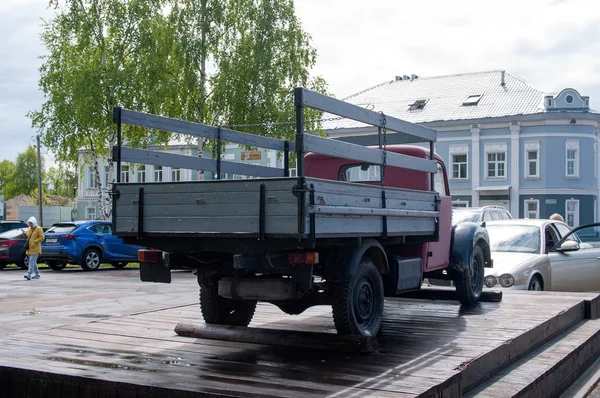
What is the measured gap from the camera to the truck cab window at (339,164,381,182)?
28.8ft

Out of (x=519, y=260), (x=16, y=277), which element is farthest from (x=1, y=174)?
(x=519, y=260)

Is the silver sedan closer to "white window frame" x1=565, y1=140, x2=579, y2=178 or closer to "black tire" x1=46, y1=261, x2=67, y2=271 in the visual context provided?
"black tire" x1=46, y1=261, x2=67, y2=271

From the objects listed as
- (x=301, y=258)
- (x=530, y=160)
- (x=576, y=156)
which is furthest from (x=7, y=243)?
(x=576, y=156)


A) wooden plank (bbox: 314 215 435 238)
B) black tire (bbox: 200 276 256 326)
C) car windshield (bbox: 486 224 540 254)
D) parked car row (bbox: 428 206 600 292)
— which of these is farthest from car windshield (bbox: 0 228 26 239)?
wooden plank (bbox: 314 215 435 238)

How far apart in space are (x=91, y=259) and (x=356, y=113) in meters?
21.6

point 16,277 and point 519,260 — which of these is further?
point 16,277

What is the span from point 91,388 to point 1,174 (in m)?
120

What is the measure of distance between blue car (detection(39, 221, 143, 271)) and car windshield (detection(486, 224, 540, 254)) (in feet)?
50.9

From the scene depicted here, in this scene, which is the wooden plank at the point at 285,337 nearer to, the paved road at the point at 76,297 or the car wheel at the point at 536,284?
the paved road at the point at 76,297

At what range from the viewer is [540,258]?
41.5 ft

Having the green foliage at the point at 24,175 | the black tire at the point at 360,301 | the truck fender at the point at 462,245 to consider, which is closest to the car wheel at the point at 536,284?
the truck fender at the point at 462,245

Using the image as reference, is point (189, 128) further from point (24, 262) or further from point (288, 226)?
point (24, 262)

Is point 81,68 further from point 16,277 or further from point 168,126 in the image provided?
point 168,126

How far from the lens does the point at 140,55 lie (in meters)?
34.4
